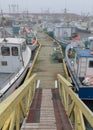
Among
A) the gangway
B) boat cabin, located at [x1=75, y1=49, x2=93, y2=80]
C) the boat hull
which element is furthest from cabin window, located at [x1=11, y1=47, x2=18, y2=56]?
boat cabin, located at [x1=75, y1=49, x2=93, y2=80]

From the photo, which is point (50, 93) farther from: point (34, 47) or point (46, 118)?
point (34, 47)

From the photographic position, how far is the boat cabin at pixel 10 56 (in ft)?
53.9

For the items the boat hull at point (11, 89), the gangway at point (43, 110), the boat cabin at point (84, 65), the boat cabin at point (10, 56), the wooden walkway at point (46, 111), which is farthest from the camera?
the boat cabin at point (10, 56)

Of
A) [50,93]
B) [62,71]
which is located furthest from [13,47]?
[50,93]

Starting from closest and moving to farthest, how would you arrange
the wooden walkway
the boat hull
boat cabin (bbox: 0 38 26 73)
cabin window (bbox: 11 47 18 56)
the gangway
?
the gangway → the wooden walkway → the boat hull → boat cabin (bbox: 0 38 26 73) → cabin window (bbox: 11 47 18 56)

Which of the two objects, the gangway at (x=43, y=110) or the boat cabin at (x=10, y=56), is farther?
the boat cabin at (x=10, y=56)

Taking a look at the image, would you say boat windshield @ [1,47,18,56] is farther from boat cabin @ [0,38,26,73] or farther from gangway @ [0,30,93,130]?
gangway @ [0,30,93,130]

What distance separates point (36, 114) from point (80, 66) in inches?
257

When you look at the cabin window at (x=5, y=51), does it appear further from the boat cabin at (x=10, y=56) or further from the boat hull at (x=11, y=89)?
the boat hull at (x=11, y=89)

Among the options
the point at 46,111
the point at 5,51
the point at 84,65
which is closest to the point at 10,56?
the point at 5,51

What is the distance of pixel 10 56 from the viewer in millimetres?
16562

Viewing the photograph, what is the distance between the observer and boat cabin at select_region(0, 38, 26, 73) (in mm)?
16422

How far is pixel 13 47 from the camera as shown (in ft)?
54.0

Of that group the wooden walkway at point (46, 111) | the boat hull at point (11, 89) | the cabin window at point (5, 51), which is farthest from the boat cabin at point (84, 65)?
the cabin window at point (5, 51)
